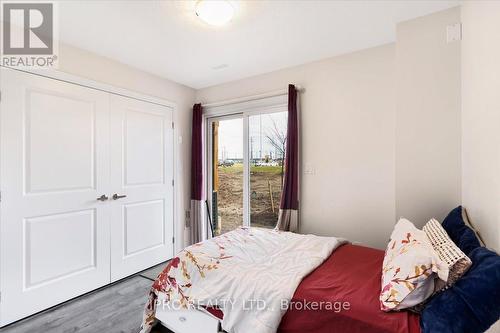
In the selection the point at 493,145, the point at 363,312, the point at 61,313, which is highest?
the point at 493,145

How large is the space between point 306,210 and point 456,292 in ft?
6.15

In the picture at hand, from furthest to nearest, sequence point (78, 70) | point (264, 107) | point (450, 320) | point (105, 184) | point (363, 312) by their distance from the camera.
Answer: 1. point (264, 107)
2. point (105, 184)
3. point (78, 70)
4. point (363, 312)
5. point (450, 320)

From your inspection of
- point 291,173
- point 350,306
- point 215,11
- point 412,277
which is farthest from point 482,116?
point 215,11

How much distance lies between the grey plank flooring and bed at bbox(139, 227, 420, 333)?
526mm

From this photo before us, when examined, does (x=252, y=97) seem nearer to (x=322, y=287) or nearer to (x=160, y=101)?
(x=160, y=101)

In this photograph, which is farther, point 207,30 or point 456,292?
point 207,30

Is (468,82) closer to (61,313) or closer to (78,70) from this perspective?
(78,70)

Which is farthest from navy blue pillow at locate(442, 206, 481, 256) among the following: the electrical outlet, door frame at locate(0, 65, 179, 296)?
door frame at locate(0, 65, 179, 296)

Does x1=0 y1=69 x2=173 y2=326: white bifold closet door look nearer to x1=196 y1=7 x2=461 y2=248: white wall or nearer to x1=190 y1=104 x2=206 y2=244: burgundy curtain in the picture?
x1=190 y1=104 x2=206 y2=244: burgundy curtain

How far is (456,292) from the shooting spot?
1016mm

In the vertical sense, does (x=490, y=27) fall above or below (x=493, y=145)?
above

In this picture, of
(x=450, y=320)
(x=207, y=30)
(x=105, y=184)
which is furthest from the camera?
(x=105, y=184)

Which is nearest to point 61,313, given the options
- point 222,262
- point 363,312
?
point 222,262

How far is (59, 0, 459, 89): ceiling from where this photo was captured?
6.12 feet
